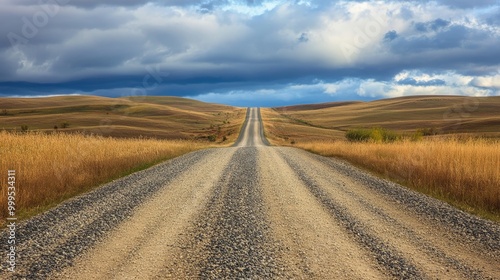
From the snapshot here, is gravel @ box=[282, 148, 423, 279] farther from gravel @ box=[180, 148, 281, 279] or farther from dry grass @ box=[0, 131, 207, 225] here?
dry grass @ box=[0, 131, 207, 225]

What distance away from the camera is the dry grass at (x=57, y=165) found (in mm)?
9781

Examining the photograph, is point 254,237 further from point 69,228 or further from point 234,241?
point 69,228

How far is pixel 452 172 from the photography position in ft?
39.8

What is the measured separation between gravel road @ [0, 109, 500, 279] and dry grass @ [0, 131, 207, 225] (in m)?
0.84

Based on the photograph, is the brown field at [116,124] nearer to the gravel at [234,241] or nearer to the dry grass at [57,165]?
the dry grass at [57,165]

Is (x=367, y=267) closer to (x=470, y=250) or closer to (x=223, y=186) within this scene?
(x=470, y=250)

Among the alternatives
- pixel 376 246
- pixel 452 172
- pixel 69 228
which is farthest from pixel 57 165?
pixel 452 172

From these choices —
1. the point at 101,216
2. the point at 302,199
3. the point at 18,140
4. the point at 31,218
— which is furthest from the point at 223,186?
the point at 18,140

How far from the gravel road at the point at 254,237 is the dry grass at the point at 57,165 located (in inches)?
33.2

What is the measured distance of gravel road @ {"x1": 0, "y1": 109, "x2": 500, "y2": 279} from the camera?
5.48 m

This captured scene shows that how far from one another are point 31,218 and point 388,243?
274 inches

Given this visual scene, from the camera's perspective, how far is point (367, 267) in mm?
5605

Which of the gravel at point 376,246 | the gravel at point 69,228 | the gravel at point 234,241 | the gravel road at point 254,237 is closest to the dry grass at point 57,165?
the gravel at point 69,228

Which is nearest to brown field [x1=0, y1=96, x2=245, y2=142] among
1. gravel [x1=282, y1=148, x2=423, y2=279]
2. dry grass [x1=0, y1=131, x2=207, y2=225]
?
dry grass [x1=0, y1=131, x2=207, y2=225]
